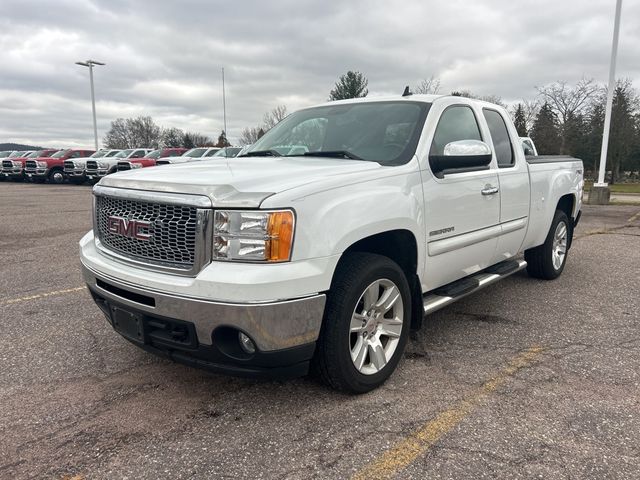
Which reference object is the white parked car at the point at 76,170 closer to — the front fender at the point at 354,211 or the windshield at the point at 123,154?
the windshield at the point at 123,154

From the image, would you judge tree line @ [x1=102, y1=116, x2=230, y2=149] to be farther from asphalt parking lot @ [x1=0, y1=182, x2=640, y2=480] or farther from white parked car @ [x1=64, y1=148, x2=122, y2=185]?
asphalt parking lot @ [x1=0, y1=182, x2=640, y2=480]

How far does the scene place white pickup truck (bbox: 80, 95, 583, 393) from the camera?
252 centimetres

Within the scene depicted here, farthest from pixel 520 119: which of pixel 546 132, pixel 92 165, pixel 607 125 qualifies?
pixel 92 165

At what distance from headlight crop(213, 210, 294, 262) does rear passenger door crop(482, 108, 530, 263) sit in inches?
98.0

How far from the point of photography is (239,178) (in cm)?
273

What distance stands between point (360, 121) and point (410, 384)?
202cm

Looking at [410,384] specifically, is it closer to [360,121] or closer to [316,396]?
[316,396]

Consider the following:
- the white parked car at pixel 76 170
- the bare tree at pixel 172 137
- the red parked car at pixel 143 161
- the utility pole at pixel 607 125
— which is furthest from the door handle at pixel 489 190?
the bare tree at pixel 172 137

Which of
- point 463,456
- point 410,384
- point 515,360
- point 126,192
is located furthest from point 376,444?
point 126,192

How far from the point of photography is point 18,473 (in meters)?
2.33

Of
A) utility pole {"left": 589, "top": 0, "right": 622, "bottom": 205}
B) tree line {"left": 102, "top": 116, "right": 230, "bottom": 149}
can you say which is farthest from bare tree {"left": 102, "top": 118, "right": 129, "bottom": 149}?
utility pole {"left": 589, "top": 0, "right": 622, "bottom": 205}

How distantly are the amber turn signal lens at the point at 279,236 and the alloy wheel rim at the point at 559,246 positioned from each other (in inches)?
168

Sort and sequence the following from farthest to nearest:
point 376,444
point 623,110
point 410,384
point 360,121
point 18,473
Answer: point 623,110 < point 360,121 < point 410,384 < point 376,444 < point 18,473

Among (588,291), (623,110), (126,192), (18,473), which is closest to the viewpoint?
(18,473)
